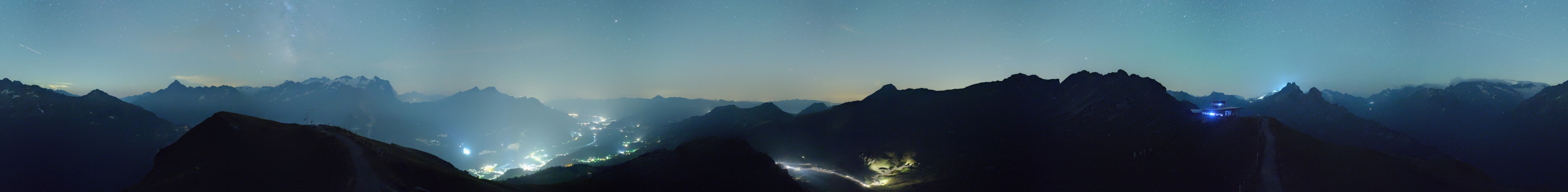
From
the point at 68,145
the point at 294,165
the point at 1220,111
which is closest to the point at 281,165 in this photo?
the point at 294,165

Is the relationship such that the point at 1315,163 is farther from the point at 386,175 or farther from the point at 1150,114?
the point at 386,175

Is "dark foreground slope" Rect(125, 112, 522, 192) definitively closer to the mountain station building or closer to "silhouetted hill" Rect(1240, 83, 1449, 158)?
the mountain station building

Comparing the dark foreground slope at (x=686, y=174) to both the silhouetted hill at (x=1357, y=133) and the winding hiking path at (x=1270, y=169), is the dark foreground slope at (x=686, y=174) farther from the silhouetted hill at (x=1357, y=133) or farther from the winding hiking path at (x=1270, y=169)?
the silhouetted hill at (x=1357, y=133)

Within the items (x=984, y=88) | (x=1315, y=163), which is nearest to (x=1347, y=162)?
(x=1315, y=163)

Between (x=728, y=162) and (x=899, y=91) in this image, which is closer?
(x=728, y=162)

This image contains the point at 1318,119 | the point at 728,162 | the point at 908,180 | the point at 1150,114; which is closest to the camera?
the point at 728,162
